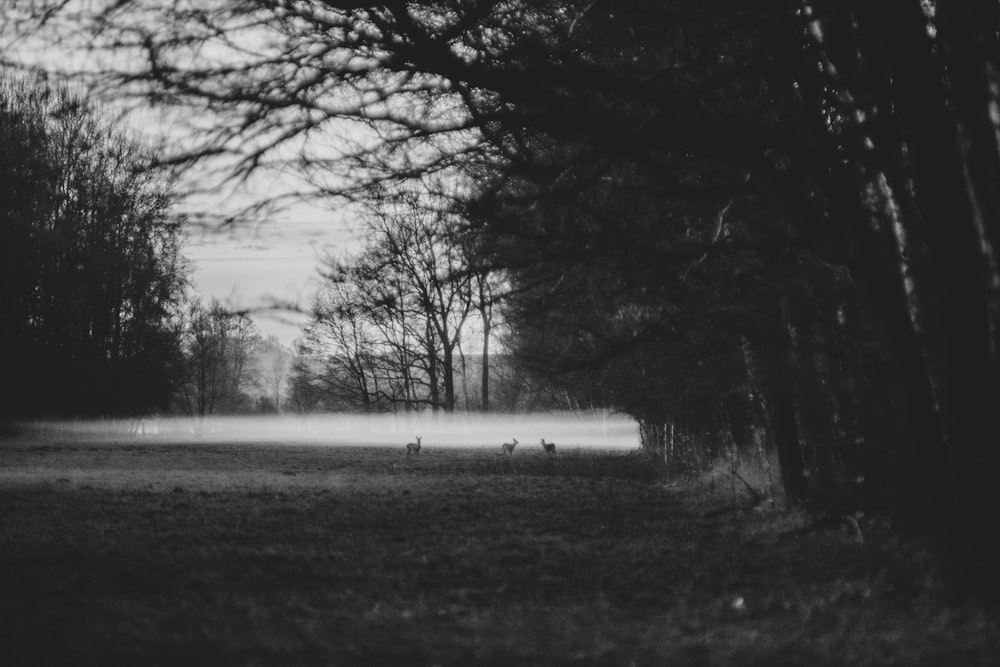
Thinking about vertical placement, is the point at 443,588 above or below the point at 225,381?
below

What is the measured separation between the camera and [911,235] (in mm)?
7059

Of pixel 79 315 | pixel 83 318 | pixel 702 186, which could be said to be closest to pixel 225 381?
pixel 83 318

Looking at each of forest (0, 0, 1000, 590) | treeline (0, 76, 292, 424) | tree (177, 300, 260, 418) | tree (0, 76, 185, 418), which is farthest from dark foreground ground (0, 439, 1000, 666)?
tree (177, 300, 260, 418)

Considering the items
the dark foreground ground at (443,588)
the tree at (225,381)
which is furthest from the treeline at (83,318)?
the dark foreground ground at (443,588)

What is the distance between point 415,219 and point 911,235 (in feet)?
14.1

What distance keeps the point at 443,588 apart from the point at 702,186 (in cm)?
435

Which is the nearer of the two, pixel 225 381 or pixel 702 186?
pixel 702 186

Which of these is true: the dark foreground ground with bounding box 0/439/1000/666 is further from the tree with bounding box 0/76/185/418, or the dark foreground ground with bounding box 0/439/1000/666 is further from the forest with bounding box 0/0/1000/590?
the tree with bounding box 0/76/185/418

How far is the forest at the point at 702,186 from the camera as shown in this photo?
5.82 m

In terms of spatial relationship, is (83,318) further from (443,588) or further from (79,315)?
(443,588)

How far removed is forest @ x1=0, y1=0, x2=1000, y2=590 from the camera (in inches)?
229

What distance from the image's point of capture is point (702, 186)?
8.21 meters

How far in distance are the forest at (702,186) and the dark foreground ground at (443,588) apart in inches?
43.2

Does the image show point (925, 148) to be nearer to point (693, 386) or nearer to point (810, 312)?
point (810, 312)
